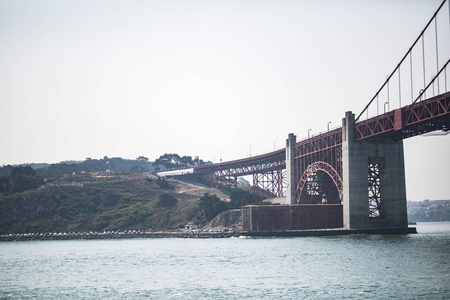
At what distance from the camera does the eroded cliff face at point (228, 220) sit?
5408 inches

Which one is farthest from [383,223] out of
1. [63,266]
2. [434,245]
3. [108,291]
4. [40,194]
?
[40,194]

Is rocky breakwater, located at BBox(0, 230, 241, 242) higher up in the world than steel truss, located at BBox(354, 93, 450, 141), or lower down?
lower down

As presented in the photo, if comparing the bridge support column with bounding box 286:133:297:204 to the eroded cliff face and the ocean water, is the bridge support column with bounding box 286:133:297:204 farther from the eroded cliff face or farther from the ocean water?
the ocean water

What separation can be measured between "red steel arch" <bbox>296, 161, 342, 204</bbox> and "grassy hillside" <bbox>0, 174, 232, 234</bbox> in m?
33.1

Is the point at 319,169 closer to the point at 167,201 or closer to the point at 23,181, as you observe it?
the point at 167,201

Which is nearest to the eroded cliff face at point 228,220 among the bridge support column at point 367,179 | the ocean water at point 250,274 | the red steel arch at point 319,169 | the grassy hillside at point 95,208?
the grassy hillside at point 95,208

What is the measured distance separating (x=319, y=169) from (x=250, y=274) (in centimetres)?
6077

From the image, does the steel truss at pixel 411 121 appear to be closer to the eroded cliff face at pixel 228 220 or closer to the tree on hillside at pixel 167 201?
the eroded cliff face at pixel 228 220

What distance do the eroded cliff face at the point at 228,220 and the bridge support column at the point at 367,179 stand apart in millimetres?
39156

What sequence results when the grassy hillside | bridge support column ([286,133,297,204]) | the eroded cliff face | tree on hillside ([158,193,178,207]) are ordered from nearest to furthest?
bridge support column ([286,133,297,204])
the eroded cliff face
the grassy hillside
tree on hillside ([158,193,178,207])

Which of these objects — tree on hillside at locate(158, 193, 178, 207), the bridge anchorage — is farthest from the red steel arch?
tree on hillside at locate(158, 193, 178, 207)

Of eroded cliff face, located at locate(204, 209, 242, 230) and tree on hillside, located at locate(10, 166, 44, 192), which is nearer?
eroded cliff face, located at locate(204, 209, 242, 230)

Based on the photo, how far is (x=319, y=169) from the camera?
11600 centimetres

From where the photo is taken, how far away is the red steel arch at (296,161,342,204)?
109m
